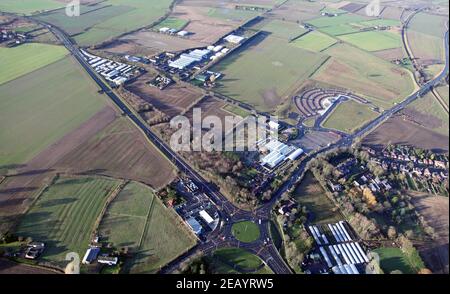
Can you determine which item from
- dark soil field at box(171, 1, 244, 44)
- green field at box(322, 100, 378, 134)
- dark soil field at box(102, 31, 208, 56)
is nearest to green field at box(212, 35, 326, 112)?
green field at box(322, 100, 378, 134)

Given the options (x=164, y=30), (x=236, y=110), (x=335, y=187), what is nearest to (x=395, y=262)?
(x=335, y=187)

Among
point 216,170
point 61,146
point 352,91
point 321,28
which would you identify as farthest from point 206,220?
point 321,28

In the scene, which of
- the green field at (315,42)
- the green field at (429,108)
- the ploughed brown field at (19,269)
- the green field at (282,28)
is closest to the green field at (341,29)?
the green field at (315,42)

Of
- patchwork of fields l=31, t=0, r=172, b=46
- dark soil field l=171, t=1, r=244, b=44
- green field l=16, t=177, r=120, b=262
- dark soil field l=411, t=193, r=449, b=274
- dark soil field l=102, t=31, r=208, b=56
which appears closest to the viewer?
dark soil field l=411, t=193, r=449, b=274

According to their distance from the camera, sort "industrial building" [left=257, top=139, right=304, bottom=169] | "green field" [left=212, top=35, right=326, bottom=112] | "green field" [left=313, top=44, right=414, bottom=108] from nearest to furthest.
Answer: "industrial building" [left=257, top=139, right=304, bottom=169]
"green field" [left=212, top=35, right=326, bottom=112]
"green field" [left=313, top=44, right=414, bottom=108]

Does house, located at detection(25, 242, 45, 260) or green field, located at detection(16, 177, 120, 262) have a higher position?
green field, located at detection(16, 177, 120, 262)

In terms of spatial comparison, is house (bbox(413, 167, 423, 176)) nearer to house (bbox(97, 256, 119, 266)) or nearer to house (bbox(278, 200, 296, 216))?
house (bbox(278, 200, 296, 216))
